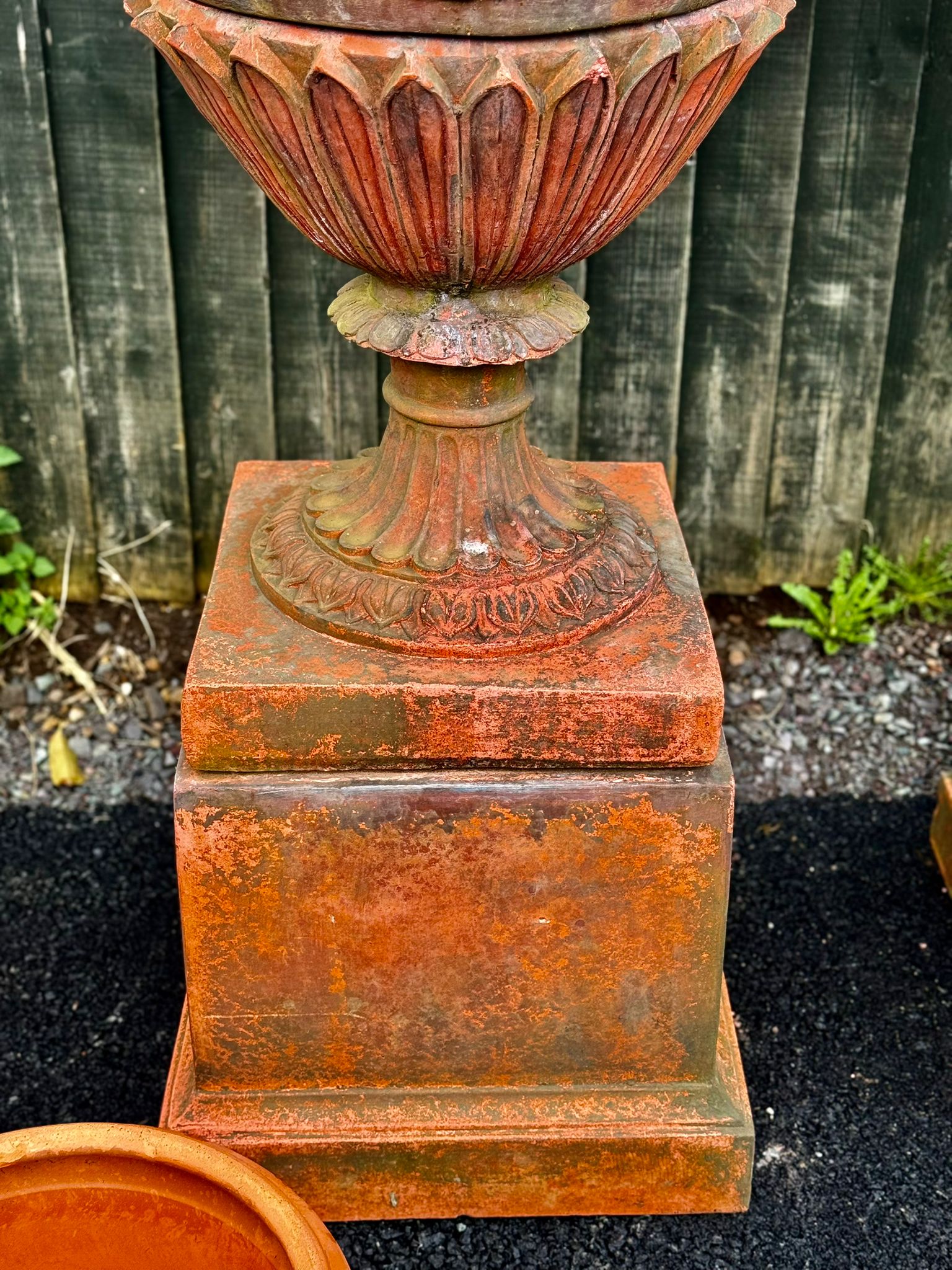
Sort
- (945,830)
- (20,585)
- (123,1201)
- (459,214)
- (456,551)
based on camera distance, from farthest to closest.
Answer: (20,585) < (945,830) < (456,551) < (123,1201) < (459,214)

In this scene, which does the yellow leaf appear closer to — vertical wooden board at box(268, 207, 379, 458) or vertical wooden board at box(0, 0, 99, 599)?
vertical wooden board at box(0, 0, 99, 599)

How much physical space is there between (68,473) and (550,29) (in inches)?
81.5

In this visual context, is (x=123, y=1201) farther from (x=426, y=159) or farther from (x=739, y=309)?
(x=739, y=309)

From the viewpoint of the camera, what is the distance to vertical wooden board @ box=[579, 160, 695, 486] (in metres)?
3.16

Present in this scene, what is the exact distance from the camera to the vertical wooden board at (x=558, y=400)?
3.29 m

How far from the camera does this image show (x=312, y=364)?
3.32 metres

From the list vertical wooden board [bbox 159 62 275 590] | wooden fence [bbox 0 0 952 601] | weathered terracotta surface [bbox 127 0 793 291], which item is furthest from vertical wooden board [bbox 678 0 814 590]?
weathered terracotta surface [bbox 127 0 793 291]

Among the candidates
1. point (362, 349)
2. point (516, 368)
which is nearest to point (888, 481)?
point (362, 349)

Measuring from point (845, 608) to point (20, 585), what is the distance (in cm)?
200

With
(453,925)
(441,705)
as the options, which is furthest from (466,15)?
(453,925)

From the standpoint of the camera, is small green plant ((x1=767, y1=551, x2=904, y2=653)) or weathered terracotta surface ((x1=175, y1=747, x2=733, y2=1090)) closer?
weathered terracotta surface ((x1=175, y1=747, x2=733, y2=1090))

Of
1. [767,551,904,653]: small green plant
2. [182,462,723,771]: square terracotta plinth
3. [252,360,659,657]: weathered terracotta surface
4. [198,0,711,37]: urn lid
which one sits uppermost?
[198,0,711,37]: urn lid

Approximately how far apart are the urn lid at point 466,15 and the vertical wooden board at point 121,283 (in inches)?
57.4

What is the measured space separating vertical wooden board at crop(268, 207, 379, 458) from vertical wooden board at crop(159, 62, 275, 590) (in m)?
0.03
